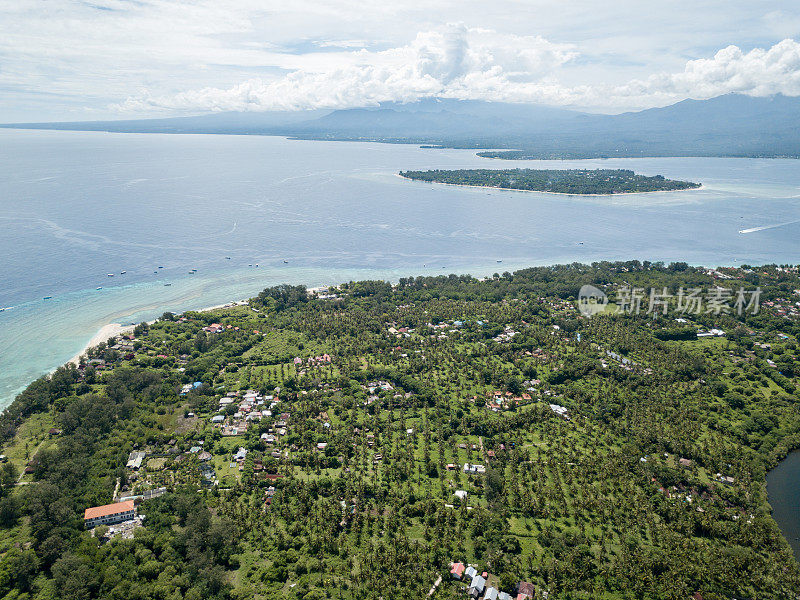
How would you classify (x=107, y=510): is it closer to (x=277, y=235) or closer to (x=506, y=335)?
(x=506, y=335)

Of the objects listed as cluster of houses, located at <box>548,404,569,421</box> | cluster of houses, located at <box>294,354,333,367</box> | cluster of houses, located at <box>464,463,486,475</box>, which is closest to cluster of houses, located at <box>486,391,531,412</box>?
cluster of houses, located at <box>548,404,569,421</box>

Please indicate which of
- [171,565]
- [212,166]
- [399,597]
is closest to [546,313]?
[399,597]

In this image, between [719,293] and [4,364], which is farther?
[719,293]

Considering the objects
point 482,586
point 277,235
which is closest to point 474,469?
point 482,586

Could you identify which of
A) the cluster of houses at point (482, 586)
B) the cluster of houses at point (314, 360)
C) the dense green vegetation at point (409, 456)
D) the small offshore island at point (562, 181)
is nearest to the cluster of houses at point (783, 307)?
the dense green vegetation at point (409, 456)

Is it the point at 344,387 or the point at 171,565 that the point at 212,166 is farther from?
the point at 171,565

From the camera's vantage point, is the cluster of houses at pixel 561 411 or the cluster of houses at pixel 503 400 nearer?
the cluster of houses at pixel 561 411

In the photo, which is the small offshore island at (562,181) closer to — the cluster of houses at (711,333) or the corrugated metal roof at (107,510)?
the cluster of houses at (711,333)
